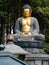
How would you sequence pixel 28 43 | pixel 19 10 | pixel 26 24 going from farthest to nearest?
1. pixel 19 10
2. pixel 26 24
3. pixel 28 43

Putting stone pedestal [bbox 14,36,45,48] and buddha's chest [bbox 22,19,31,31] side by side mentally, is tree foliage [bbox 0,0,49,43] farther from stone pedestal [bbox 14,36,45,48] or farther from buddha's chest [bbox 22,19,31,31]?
stone pedestal [bbox 14,36,45,48]

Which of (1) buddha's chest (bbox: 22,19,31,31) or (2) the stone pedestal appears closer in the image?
(2) the stone pedestal

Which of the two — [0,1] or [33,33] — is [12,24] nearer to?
[0,1]

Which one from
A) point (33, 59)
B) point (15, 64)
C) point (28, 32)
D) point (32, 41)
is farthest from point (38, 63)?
point (15, 64)

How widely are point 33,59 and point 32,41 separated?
111 inches

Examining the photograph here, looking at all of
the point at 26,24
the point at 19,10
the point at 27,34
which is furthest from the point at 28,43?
the point at 19,10

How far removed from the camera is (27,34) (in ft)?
46.3

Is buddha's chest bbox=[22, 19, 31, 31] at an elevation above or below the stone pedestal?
above

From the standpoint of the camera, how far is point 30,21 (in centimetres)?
1488

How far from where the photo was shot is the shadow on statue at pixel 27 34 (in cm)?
1346

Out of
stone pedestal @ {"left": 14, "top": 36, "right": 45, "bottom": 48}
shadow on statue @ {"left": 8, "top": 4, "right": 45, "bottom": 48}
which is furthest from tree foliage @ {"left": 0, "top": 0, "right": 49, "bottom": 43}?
stone pedestal @ {"left": 14, "top": 36, "right": 45, "bottom": 48}

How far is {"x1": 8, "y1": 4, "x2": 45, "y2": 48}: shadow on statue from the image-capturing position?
13.5 metres

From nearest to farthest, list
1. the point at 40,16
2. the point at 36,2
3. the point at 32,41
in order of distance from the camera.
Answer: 1. the point at 32,41
2. the point at 36,2
3. the point at 40,16

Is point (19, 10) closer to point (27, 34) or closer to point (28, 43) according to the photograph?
point (27, 34)
